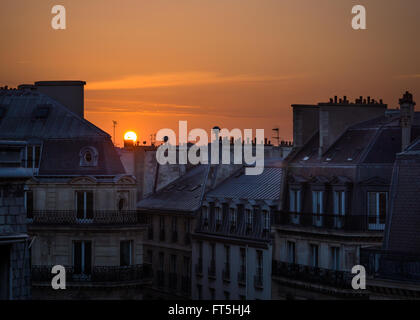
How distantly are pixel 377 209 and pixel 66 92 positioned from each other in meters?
17.6

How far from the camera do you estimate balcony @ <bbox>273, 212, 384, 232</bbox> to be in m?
45.2

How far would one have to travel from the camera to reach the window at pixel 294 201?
50000 mm

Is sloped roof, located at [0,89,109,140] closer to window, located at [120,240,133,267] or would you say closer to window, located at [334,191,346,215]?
window, located at [120,240,133,267]

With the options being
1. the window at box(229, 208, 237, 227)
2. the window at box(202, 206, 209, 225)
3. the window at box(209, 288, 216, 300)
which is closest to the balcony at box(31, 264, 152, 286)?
the window at box(229, 208, 237, 227)

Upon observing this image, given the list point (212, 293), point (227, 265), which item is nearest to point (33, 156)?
point (227, 265)

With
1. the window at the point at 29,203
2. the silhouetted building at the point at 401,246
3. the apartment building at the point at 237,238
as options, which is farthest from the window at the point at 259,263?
the silhouetted building at the point at 401,246

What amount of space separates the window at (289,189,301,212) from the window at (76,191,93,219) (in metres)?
10.3

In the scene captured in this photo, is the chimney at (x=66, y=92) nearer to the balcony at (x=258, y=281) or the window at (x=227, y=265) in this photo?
the window at (x=227, y=265)

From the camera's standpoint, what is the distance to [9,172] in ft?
74.6

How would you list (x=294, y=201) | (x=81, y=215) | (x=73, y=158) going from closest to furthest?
(x=81, y=215), (x=73, y=158), (x=294, y=201)

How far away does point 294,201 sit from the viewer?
50.3m

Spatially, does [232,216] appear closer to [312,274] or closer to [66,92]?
[312,274]

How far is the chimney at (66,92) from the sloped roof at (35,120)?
59.1 inches
